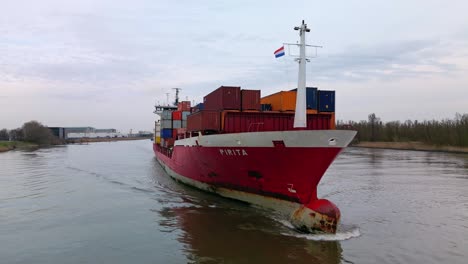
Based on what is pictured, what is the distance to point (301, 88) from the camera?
44.5 ft

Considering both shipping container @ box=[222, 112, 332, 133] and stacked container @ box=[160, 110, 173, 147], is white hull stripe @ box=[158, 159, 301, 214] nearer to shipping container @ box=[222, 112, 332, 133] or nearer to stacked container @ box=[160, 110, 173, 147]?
shipping container @ box=[222, 112, 332, 133]

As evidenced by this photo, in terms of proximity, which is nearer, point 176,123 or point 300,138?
point 300,138

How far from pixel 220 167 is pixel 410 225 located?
8.25 meters

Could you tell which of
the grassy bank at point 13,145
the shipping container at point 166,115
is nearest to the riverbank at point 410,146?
the shipping container at point 166,115

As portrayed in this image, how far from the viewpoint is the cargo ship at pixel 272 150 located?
12055 mm

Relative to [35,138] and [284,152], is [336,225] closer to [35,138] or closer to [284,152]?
[284,152]

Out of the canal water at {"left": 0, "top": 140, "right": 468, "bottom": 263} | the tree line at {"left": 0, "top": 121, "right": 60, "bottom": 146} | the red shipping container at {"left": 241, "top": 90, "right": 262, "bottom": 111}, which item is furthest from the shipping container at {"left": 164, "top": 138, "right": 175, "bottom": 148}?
the tree line at {"left": 0, "top": 121, "right": 60, "bottom": 146}

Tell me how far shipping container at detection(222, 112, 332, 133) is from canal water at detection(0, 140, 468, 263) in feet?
12.1

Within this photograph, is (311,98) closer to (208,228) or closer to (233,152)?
(233,152)

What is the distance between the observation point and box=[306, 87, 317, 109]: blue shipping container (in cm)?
1730

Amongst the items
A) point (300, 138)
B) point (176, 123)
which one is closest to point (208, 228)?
point (300, 138)

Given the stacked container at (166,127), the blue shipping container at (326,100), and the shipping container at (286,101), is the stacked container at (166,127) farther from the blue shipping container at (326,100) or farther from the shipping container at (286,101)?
the blue shipping container at (326,100)

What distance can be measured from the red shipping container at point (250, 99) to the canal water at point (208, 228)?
190 inches

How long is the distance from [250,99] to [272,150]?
4988 millimetres
